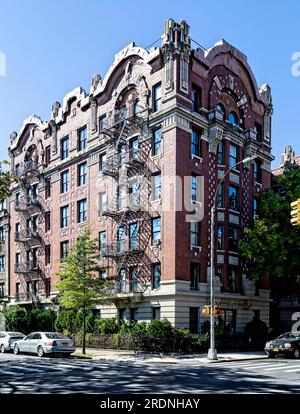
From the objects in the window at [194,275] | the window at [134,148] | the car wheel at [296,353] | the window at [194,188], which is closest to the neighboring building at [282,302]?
the window at [194,188]

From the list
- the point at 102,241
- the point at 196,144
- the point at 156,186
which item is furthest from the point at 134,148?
the point at 102,241

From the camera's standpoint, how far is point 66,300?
3105 centimetres

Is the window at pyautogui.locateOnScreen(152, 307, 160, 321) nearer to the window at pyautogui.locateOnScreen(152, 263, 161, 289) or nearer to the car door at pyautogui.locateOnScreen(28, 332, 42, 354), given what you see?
the window at pyautogui.locateOnScreen(152, 263, 161, 289)

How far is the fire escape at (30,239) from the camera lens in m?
48.0

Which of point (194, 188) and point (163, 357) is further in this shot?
point (194, 188)

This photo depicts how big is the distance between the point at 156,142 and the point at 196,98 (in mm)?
4851

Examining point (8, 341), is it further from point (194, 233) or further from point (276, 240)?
point (276, 240)

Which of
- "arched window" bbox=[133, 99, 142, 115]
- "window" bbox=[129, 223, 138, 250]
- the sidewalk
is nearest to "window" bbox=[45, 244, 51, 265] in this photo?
"window" bbox=[129, 223, 138, 250]

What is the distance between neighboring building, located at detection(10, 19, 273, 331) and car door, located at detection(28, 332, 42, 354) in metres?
7.76

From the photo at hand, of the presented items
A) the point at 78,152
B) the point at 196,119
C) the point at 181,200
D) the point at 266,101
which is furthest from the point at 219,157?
the point at 78,152

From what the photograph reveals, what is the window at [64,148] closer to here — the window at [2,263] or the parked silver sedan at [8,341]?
the window at [2,263]

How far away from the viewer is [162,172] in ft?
113

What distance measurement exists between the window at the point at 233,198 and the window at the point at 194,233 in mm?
4799

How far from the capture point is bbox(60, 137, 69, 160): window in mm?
46594
